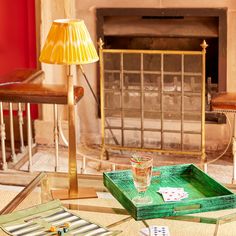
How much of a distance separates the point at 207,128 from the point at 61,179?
2367 millimetres

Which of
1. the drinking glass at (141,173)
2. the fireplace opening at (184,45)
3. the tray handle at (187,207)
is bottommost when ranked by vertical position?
the tray handle at (187,207)

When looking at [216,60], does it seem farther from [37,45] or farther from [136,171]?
[136,171]

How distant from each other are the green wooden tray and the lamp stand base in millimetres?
117

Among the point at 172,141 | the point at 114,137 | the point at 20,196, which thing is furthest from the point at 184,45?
the point at 20,196

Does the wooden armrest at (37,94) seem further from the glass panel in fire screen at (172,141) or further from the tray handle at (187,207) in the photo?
the glass panel in fire screen at (172,141)

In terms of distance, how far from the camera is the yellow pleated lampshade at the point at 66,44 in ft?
9.69

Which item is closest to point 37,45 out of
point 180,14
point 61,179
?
point 180,14

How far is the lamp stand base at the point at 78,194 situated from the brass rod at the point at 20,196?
0.10 m

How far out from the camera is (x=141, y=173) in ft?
9.05

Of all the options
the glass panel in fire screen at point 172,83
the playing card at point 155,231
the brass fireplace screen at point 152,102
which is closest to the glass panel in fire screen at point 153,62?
the brass fireplace screen at point 152,102

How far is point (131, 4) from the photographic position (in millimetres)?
5438

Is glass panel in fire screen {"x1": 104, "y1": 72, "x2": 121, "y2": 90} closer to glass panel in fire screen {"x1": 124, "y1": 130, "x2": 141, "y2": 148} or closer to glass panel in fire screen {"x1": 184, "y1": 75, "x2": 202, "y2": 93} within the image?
glass panel in fire screen {"x1": 124, "y1": 130, "x2": 141, "y2": 148}

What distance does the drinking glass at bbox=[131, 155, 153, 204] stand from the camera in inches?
108

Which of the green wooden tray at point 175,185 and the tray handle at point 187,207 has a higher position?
the green wooden tray at point 175,185
